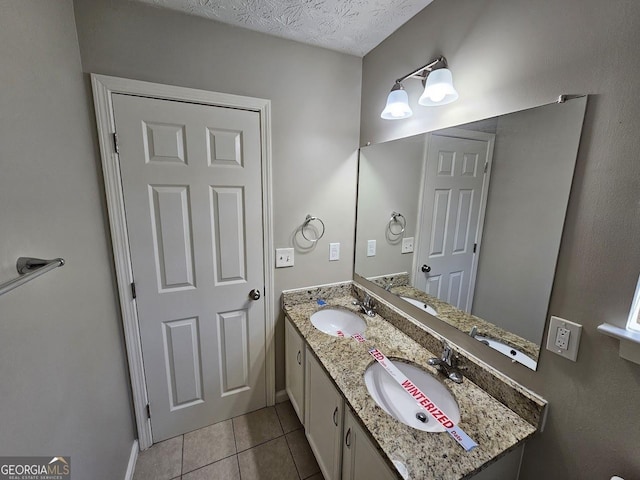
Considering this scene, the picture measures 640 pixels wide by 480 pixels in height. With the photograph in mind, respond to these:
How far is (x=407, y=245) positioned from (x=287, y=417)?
148 centimetres

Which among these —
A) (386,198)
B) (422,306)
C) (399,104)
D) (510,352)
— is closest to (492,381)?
(510,352)

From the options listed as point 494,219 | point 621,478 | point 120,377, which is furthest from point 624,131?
point 120,377

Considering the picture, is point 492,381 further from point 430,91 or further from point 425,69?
point 425,69

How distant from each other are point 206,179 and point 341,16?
3.71 feet

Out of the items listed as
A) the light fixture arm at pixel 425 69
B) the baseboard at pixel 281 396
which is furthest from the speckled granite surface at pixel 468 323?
the baseboard at pixel 281 396

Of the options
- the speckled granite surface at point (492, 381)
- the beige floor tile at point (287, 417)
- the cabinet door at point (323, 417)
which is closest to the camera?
the speckled granite surface at point (492, 381)

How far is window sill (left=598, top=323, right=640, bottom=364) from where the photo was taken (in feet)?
2.18

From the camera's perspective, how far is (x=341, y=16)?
134 cm

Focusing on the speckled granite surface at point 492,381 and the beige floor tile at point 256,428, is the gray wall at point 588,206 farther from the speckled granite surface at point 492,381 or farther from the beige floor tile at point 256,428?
the beige floor tile at point 256,428

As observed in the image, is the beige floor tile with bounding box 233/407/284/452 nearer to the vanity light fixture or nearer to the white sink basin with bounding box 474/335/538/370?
the white sink basin with bounding box 474/335/538/370

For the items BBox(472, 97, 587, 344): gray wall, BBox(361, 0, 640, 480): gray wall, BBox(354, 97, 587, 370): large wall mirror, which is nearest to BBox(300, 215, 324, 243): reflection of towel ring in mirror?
BBox(354, 97, 587, 370): large wall mirror

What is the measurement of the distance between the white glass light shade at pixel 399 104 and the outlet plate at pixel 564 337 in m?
1.10

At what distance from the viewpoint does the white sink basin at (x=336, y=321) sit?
67.9 inches

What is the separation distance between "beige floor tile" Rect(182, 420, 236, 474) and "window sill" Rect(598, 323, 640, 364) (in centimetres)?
191
